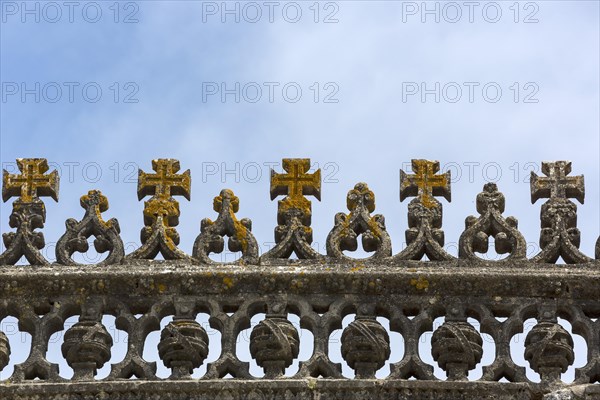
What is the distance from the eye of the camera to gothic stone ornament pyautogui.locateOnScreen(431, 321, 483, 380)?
68.3 ft

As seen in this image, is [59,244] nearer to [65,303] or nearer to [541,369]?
[65,303]

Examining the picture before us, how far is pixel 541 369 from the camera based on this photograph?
20.8 metres

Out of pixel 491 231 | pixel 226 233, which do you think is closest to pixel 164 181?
pixel 226 233

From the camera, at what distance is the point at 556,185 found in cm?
2189

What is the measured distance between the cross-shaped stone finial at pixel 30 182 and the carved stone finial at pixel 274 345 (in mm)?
2438

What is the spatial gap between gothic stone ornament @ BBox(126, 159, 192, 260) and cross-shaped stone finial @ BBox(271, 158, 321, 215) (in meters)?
0.81

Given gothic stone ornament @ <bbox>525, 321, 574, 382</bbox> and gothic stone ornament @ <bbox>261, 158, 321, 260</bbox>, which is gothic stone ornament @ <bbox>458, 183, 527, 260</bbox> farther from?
gothic stone ornament @ <bbox>261, 158, 321, 260</bbox>

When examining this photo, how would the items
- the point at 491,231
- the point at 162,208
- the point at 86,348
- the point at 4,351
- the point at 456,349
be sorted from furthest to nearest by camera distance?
the point at 162,208 < the point at 491,231 < the point at 4,351 < the point at 86,348 < the point at 456,349

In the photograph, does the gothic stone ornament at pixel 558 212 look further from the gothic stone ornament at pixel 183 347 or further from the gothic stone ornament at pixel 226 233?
the gothic stone ornament at pixel 183 347

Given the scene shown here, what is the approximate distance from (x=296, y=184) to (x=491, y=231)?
1810 millimetres

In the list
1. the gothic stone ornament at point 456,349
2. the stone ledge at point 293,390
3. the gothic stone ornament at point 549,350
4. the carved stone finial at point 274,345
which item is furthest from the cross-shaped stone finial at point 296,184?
the gothic stone ornament at point 549,350

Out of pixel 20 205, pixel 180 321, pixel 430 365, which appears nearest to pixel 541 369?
pixel 430 365

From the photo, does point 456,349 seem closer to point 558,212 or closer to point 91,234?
point 558,212

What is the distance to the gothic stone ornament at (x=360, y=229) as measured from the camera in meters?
21.5
